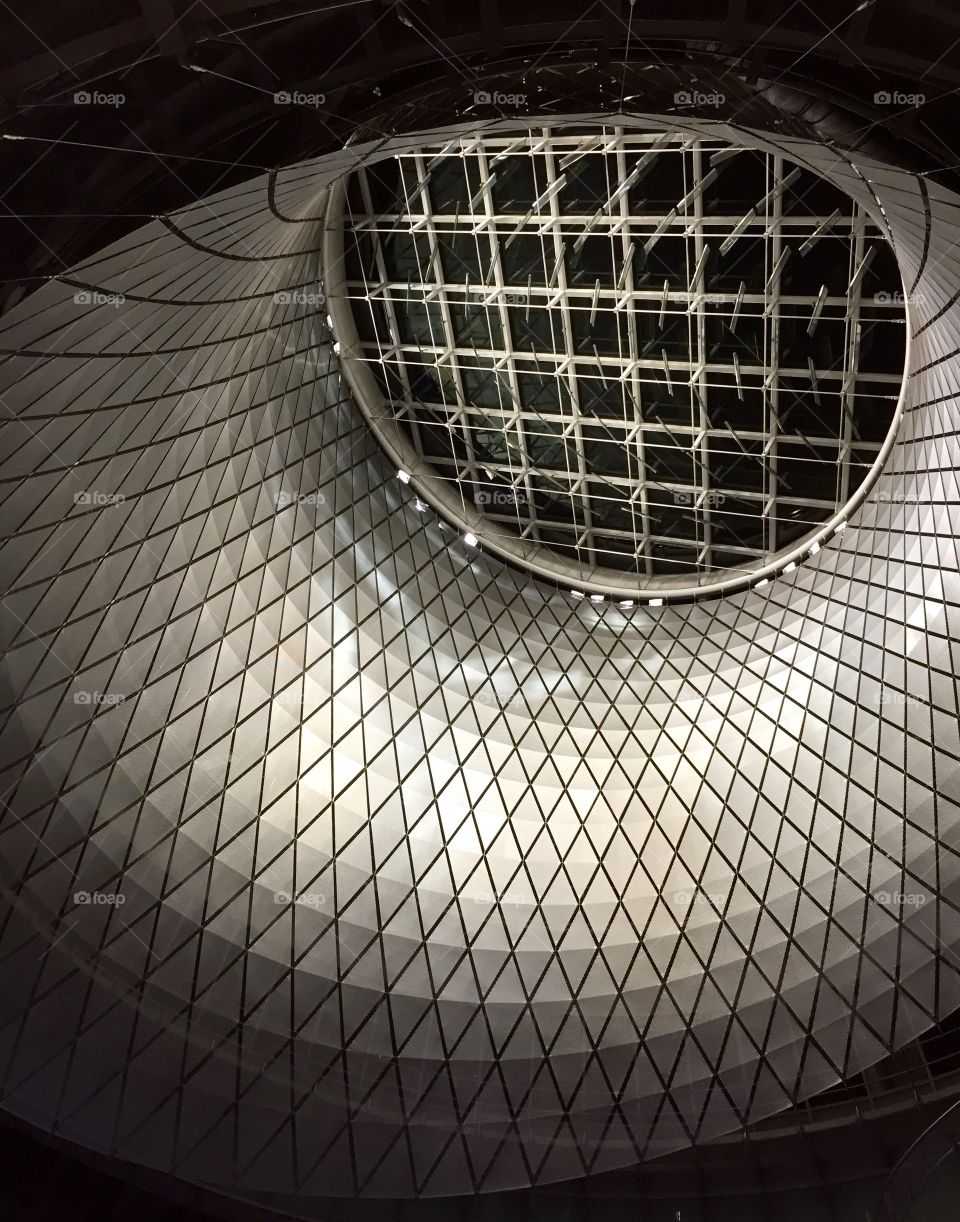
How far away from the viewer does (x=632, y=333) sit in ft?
98.4

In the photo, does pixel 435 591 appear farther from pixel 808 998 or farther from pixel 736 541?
pixel 808 998

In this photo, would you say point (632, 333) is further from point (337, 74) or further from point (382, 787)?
point (382, 787)

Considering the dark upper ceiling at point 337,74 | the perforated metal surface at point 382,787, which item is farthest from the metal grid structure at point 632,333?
the dark upper ceiling at point 337,74

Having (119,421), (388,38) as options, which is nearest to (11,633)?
(119,421)

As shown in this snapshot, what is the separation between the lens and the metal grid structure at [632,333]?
26734mm

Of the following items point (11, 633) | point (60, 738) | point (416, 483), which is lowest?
point (60, 738)

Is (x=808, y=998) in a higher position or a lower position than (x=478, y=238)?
lower

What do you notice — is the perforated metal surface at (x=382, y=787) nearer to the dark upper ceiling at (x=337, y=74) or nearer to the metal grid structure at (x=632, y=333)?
the metal grid structure at (x=632, y=333)

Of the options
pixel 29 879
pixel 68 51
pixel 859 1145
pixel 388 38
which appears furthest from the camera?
pixel 29 879

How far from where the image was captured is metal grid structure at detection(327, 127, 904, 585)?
2673cm

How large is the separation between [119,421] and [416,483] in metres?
13.0

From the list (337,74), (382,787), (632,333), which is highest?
(337,74)

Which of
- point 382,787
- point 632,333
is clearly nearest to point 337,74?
point 632,333

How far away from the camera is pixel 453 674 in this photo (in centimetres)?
3397
